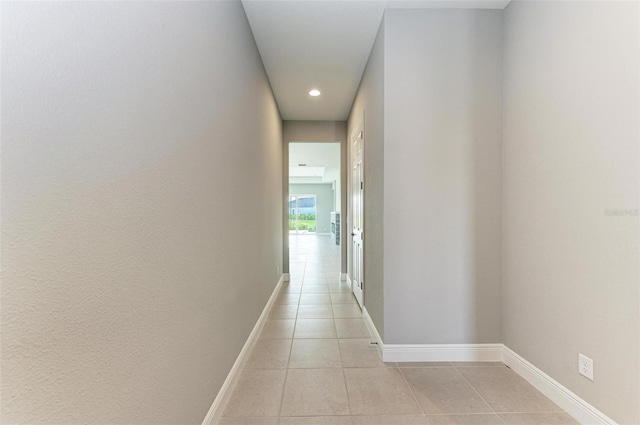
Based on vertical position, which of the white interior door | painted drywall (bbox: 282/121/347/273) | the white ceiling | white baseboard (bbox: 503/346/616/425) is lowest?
white baseboard (bbox: 503/346/616/425)

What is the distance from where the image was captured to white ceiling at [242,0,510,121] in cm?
211

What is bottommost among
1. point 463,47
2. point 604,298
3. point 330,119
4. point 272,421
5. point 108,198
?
point 272,421

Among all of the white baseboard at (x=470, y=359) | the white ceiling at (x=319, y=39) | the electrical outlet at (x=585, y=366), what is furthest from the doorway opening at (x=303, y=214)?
the electrical outlet at (x=585, y=366)

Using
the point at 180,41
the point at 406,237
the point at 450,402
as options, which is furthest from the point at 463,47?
the point at 450,402

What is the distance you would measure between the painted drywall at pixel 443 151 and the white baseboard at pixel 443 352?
0.35 m

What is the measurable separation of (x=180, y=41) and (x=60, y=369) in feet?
4.03

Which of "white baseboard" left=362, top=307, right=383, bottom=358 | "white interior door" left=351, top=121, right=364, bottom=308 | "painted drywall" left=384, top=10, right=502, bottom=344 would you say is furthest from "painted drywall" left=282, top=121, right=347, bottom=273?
"painted drywall" left=384, top=10, right=502, bottom=344

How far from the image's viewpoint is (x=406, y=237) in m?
2.17

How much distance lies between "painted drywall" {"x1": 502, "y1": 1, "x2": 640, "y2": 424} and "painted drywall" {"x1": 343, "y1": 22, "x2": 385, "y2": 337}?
0.94m

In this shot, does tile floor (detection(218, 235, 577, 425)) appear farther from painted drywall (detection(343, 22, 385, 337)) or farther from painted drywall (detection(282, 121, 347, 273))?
painted drywall (detection(282, 121, 347, 273))

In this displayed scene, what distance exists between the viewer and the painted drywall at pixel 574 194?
1.35 meters

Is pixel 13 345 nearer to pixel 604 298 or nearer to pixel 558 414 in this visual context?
pixel 604 298

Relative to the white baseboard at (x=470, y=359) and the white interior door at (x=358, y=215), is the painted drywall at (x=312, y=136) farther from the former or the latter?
the white baseboard at (x=470, y=359)

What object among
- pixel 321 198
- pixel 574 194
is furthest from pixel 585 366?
pixel 321 198
